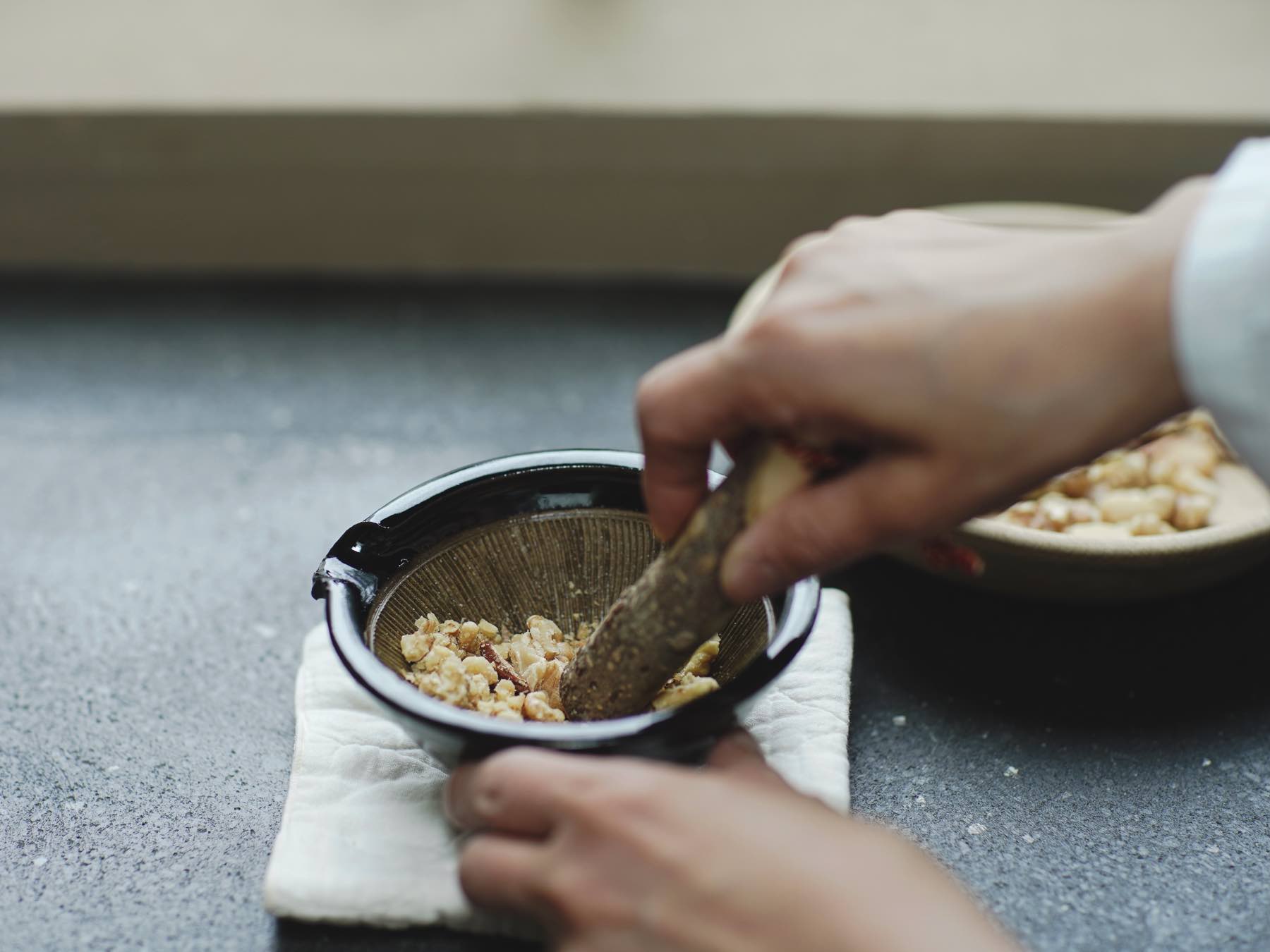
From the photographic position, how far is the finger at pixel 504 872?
63cm

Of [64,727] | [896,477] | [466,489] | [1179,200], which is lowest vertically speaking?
[64,727]

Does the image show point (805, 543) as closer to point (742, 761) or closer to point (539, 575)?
point (742, 761)

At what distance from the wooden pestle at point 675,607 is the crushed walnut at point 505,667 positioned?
26mm

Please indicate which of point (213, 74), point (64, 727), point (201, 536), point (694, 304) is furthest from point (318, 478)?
point (213, 74)

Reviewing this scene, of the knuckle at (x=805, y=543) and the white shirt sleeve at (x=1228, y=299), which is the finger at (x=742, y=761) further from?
the white shirt sleeve at (x=1228, y=299)

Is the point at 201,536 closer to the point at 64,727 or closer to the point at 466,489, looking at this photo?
the point at 64,727

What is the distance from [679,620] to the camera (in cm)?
72

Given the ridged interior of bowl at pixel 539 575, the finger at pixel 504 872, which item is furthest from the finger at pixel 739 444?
the finger at pixel 504 872

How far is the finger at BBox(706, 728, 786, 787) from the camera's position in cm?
69

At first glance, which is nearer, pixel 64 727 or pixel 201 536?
pixel 64 727

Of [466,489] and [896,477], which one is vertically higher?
[896,477]

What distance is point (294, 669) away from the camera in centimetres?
95

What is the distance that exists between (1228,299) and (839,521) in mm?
216

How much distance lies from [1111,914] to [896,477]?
34 centimetres
